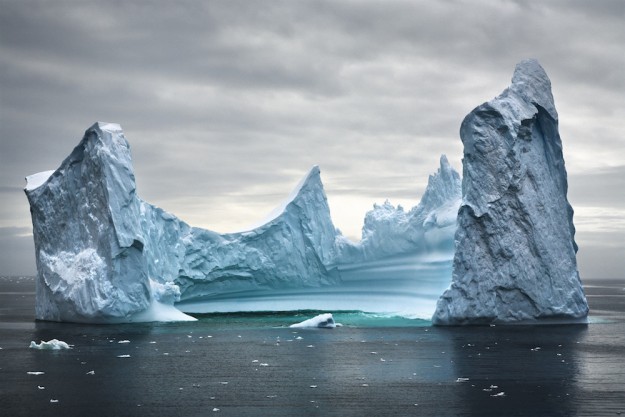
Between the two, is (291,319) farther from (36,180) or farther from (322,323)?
(36,180)

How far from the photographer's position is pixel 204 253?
4362cm

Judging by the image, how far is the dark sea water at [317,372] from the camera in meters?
16.1

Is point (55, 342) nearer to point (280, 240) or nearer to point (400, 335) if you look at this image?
point (400, 335)

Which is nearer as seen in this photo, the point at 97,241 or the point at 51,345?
the point at 51,345

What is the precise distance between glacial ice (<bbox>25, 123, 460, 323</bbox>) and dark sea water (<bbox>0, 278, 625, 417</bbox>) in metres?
2.57

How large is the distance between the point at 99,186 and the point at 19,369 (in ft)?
48.1

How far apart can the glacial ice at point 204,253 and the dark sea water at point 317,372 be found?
2567 millimetres

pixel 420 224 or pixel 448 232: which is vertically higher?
pixel 420 224

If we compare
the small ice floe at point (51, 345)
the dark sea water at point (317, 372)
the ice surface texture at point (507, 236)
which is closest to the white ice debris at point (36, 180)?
the dark sea water at point (317, 372)

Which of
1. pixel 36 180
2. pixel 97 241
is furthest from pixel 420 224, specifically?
pixel 36 180

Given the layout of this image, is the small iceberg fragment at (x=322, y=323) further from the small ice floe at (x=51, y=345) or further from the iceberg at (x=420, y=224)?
the small ice floe at (x=51, y=345)

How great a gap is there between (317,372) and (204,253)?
77.3ft

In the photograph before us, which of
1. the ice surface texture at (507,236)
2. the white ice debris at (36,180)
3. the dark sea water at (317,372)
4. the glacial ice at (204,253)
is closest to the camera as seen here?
the dark sea water at (317,372)

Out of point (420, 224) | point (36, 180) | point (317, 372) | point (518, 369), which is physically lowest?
point (518, 369)
